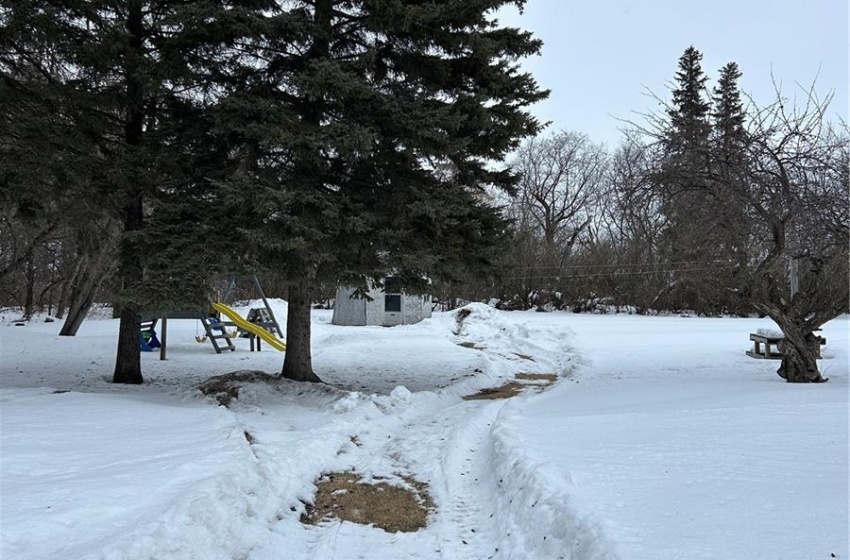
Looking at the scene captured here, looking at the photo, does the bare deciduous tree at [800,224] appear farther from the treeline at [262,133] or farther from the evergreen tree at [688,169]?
the treeline at [262,133]

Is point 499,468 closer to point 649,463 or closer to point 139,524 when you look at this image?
point 649,463

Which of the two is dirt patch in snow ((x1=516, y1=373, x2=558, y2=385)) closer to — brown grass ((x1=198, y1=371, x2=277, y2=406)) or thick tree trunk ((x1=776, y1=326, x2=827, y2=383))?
thick tree trunk ((x1=776, y1=326, x2=827, y2=383))

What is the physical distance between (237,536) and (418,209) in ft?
16.1

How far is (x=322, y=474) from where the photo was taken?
5.39 m

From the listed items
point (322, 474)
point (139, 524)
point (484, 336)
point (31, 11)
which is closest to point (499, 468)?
point (322, 474)

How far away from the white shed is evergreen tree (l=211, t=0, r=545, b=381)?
14.9m

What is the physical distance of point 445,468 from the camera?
5633 mm

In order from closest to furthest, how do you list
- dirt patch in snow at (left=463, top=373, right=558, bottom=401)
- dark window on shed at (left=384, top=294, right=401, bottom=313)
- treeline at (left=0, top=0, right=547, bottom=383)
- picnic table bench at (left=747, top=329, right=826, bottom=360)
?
treeline at (left=0, top=0, right=547, bottom=383)
dirt patch in snow at (left=463, top=373, right=558, bottom=401)
picnic table bench at (left=747, top=329, right=826, bottom=360)
dark window on shed at (left=384, top=294, right=401, bottom=313)

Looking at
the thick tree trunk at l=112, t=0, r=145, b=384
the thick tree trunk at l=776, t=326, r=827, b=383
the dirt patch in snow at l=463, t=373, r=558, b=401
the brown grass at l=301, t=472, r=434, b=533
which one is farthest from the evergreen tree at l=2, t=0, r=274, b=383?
the thick tree trunk at l=776, t=326, r=827, b=383

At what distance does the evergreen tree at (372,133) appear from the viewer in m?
7.41

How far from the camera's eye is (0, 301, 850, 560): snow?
323cm

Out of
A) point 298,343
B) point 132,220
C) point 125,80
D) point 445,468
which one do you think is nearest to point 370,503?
point 445,468

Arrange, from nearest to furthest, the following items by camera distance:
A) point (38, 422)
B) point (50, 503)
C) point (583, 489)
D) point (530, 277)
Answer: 1. point (50, 503)
2. point (583, 489)
3. point (38, 422)
4. point (530, 277)

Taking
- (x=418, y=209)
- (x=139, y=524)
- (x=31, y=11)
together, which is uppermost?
(x=31, y=11)
